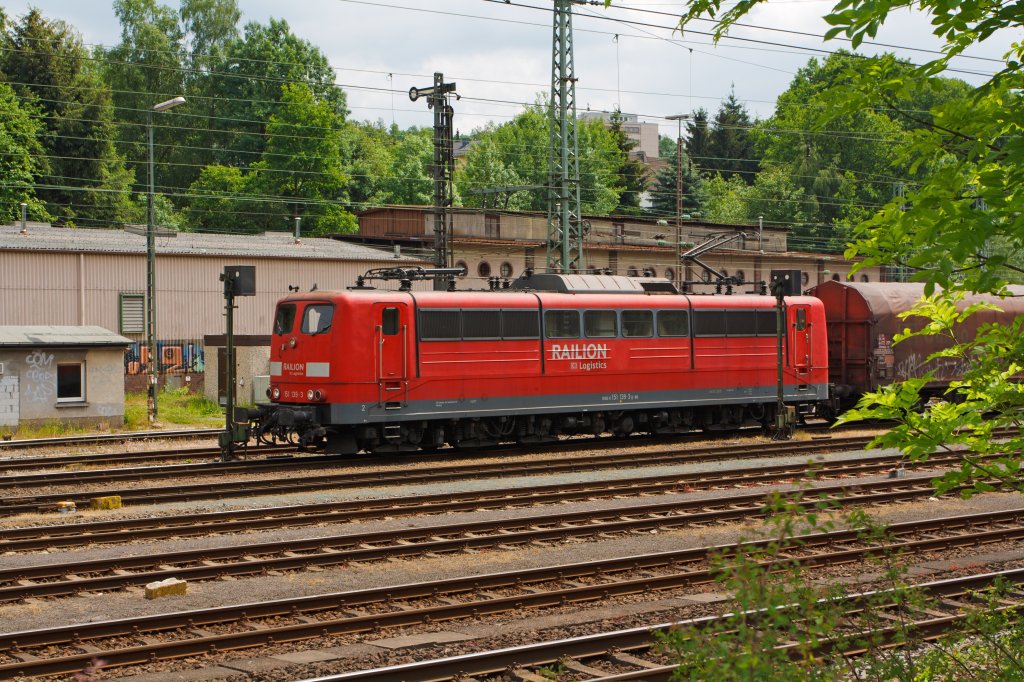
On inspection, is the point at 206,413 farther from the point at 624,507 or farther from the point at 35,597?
the point at 35,597

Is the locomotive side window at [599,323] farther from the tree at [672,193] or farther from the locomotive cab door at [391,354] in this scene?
the tree at [672,193]

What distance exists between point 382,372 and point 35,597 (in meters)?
10.6

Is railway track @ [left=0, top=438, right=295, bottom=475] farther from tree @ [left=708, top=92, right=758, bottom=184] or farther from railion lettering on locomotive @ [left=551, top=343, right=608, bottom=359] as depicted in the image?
Answer: tree @ [left=708, top=92, right=758, bottom=184]

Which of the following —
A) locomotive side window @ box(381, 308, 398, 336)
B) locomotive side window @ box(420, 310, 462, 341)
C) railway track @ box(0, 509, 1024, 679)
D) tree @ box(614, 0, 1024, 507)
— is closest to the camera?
tree @ box(614, 0, 1024, 507)

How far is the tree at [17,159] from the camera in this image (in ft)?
192

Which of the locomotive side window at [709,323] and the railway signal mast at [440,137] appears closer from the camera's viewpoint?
the locomotive side window at [709,323]

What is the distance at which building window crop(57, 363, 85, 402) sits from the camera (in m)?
29.3

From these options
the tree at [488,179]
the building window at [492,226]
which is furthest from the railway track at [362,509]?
the tree at [488,179]

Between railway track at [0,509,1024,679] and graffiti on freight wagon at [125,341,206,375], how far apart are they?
30309mm

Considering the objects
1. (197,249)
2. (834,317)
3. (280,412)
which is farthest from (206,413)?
(834,317)

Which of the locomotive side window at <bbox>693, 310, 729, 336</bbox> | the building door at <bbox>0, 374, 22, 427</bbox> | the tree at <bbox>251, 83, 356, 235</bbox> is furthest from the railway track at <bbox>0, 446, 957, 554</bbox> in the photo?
the tree at <bbox>251, 83, 356, 235</bbox>

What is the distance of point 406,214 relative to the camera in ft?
194

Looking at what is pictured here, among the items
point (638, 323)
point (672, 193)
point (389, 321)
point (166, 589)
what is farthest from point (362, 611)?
point (672, 193)

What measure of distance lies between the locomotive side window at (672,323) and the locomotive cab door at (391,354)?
646 centimetres
